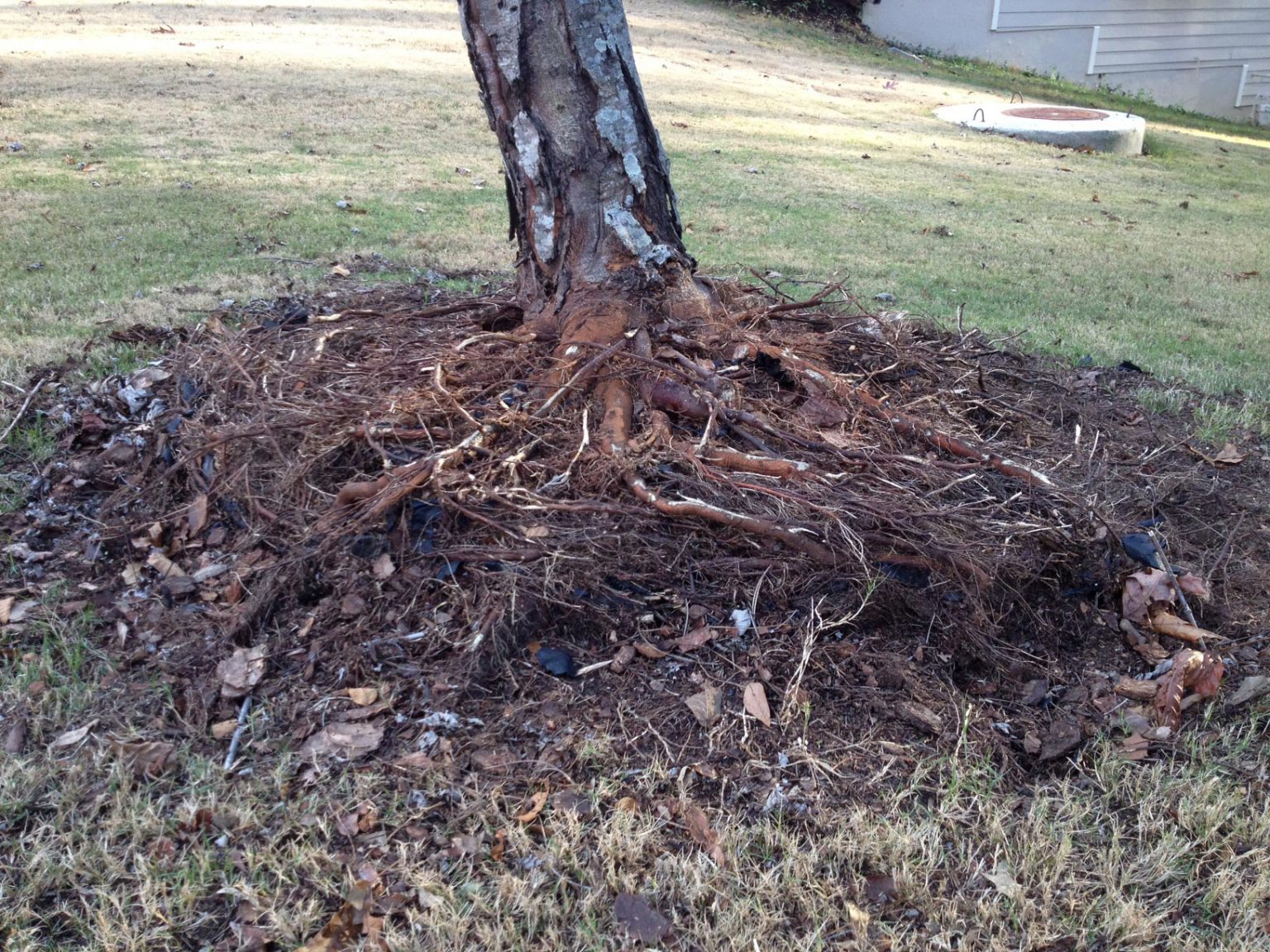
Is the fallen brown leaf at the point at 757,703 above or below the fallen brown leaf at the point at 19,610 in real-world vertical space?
above

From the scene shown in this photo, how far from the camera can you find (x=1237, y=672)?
3090mm

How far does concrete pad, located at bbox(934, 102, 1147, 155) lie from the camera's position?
14.7 meters

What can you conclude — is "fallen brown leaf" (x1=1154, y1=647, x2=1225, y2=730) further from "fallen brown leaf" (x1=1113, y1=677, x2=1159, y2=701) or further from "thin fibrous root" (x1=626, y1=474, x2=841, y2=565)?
"thin fibrous root" (x1=626, y1=474, x2=841, y2=565)

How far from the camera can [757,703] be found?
9.22 feet

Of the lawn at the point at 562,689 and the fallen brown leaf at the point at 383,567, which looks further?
the fallen brown leaf at the point at 383,567

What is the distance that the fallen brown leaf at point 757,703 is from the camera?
2785 mm

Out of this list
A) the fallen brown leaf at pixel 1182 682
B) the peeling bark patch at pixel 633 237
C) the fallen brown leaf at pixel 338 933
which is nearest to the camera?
the fallen brown leaf at pixel 338 933

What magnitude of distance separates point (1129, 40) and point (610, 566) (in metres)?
23.1

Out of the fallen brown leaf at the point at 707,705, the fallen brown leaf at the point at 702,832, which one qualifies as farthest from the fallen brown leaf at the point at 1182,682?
the fallen brown leaf at the point at 702,832

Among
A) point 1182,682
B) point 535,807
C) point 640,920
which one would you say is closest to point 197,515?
point 535,807

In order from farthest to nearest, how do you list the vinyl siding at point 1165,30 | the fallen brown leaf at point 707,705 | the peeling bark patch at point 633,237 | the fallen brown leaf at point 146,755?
the vinyl siding at point 1165,30 → the peeling bark patch at point 633,237 → the fallen brown leaf at point 707,705 → the fallen brown leaf at point 146,755

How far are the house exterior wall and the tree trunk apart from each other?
68.4ft

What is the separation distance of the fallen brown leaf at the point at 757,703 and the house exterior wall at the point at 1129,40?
883 inches

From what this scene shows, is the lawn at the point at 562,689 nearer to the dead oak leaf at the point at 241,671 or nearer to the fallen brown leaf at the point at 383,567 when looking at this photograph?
the dead oak leaf at the point at 241,671
